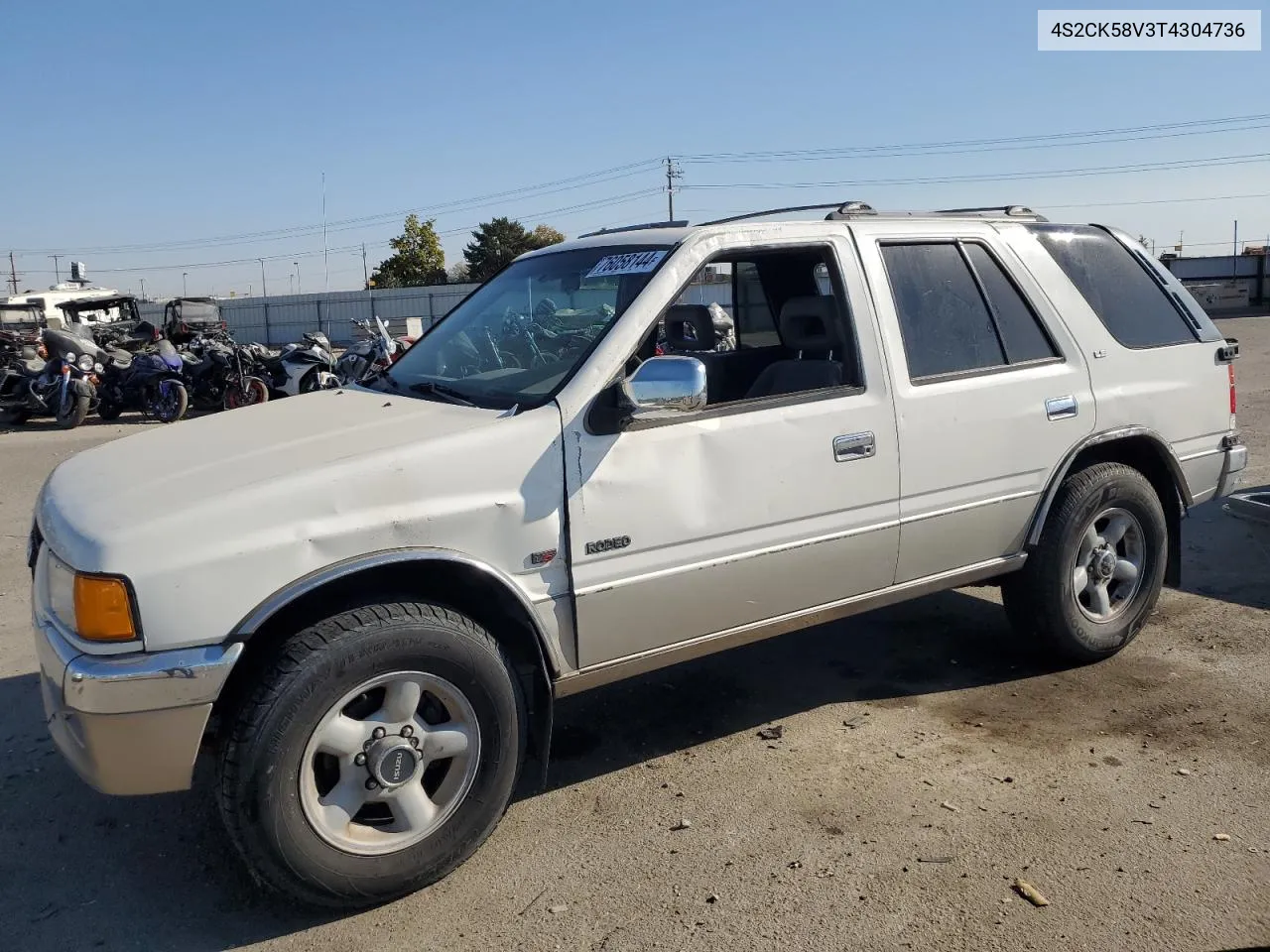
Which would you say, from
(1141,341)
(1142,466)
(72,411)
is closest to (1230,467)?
(1142,466)

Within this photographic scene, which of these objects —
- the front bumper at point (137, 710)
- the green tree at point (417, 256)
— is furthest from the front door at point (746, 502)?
the green tree at point (417, 256)

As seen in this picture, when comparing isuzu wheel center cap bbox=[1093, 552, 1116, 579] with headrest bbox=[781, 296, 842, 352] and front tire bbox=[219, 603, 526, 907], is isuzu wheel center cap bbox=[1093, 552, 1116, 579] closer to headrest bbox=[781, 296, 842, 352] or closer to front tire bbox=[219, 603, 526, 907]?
headrest bbox=[781, 296, 842, 352]

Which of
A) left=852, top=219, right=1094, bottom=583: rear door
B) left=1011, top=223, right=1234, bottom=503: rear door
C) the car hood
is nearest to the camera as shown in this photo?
the car hood

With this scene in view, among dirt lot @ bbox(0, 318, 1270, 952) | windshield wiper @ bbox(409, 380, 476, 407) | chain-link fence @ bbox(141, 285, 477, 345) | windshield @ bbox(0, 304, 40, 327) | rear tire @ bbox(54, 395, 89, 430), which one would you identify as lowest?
dirt lot @ bbox(0, 318, 1270, 952)

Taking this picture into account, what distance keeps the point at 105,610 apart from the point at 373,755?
82 cm

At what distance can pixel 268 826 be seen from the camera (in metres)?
2.82

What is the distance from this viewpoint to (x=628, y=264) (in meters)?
3.72

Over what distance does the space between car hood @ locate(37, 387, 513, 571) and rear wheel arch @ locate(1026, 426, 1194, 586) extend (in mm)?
2434

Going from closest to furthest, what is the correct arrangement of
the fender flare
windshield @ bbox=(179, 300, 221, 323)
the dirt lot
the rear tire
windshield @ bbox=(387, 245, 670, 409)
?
the dirt lot → windshield @ bbox=(387, 245, 670, 409) → the fender flare → the rear tire → windshield @ bbox=(179, 300, 221, 323)

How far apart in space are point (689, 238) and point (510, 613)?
145 cm

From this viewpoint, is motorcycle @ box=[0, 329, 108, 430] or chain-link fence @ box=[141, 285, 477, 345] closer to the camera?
motorcycle @ box=[0, 329, 108, 430]

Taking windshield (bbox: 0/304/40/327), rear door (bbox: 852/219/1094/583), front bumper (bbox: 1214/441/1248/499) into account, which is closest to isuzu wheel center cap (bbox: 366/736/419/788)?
rear door (bbox: 852/219/1094/583)

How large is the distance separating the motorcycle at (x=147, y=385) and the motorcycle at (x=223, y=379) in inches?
14.3

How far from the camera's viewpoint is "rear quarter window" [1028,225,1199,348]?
183 inches
